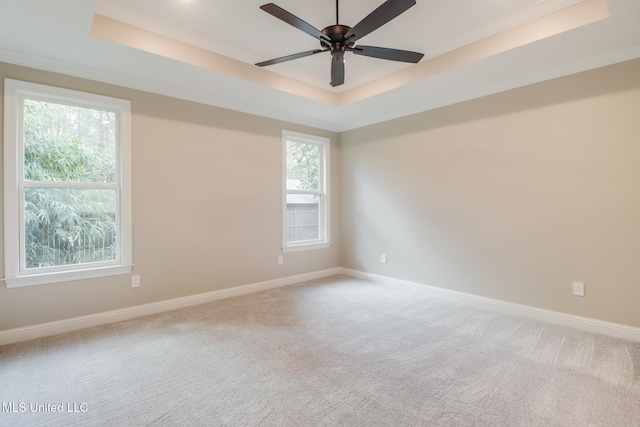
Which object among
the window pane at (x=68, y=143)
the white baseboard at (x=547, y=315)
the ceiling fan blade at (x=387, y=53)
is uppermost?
the ceiling fan blade at (x=387, y=53)

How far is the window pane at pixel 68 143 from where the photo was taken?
270 cm

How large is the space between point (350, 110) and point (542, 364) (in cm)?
A: 344

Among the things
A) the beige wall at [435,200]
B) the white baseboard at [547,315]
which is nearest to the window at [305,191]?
the beige wall at [435,200]

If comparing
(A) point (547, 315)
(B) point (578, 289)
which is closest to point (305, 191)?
(A) point (547, 315)

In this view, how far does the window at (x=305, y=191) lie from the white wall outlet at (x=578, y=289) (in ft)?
10.1

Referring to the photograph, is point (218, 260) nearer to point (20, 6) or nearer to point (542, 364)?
point (20, 6)

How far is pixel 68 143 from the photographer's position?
9.36ft

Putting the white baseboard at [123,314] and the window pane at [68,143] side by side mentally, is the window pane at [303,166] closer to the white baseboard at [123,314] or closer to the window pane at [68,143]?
the white baseboard at [123,314]

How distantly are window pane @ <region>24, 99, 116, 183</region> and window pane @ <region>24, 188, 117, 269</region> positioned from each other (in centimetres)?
16

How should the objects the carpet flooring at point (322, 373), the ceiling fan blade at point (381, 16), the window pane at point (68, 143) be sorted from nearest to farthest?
the carpet flooring at point (322, 373)
the ceiling fan blade at point (381, 16)
the window pane at point (68, 143)

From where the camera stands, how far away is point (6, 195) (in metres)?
2.53

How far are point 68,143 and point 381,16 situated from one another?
3008 mm

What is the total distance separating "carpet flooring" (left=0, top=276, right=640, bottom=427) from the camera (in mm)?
1668

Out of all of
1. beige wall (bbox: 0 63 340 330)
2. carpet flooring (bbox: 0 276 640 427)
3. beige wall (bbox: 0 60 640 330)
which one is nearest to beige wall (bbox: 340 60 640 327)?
beige wall (bbox: 0 60 640 330)
